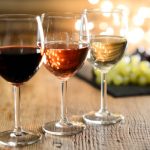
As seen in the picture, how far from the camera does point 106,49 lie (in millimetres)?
1205

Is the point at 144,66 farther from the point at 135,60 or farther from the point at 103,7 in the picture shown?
the point at 103,7

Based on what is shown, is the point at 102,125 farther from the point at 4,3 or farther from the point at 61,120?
the point at 4,3

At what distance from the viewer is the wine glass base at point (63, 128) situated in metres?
1.09

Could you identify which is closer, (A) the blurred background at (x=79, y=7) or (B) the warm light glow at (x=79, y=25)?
(B) the warm light glow at (x=79, y=25)

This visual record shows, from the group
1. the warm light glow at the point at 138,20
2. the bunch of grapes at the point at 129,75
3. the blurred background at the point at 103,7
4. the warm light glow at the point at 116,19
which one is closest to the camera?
the warm light glow at the point at 116,19

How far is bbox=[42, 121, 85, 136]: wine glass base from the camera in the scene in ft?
3.57

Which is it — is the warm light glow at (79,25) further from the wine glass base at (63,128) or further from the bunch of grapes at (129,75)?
the bunch of grapes at (129,75)

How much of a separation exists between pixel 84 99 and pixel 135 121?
267 millimetres

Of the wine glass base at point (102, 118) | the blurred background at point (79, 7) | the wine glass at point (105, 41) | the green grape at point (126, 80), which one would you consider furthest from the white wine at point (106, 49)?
the blurred background at point (79, 7)

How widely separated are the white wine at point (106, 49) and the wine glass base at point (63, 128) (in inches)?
6.6

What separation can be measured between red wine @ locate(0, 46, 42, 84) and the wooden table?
0.45 ft

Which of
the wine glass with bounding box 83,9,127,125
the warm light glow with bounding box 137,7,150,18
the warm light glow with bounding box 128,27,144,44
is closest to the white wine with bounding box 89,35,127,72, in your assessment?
the wine glass with bounding box 83,9,127,125

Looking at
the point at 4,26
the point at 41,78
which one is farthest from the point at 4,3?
the point at 4,26

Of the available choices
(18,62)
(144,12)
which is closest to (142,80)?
(18,62)
